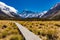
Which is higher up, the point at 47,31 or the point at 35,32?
the point at 47,31

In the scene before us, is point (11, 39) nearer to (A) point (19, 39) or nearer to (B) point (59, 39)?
(A) point (19, 39)

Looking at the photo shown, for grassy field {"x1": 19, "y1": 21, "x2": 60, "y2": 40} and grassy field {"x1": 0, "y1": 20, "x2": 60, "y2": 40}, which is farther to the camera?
grassy field {"x1": 19, "y1": 21, "x2": 60, "y2": 40}

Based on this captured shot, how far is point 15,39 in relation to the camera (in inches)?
567

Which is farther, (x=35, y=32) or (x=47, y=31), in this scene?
(x=47, y=31)

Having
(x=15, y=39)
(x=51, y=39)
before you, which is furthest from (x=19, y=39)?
(x=51, y=39)

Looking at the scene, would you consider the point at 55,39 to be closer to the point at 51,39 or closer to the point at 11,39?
the point at 51,39

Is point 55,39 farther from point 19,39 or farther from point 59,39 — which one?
point 19,39

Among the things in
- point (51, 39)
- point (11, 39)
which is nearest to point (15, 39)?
point (11, 39)

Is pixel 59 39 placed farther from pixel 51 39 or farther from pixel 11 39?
pixel 11 39

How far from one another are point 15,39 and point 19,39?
551 millimetres

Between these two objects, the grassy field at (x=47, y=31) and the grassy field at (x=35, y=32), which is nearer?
the grassy field at (x=35, y=32)

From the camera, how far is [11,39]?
578 inches

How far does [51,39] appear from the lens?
14.7 meters

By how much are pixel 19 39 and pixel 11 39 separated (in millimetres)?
1021
